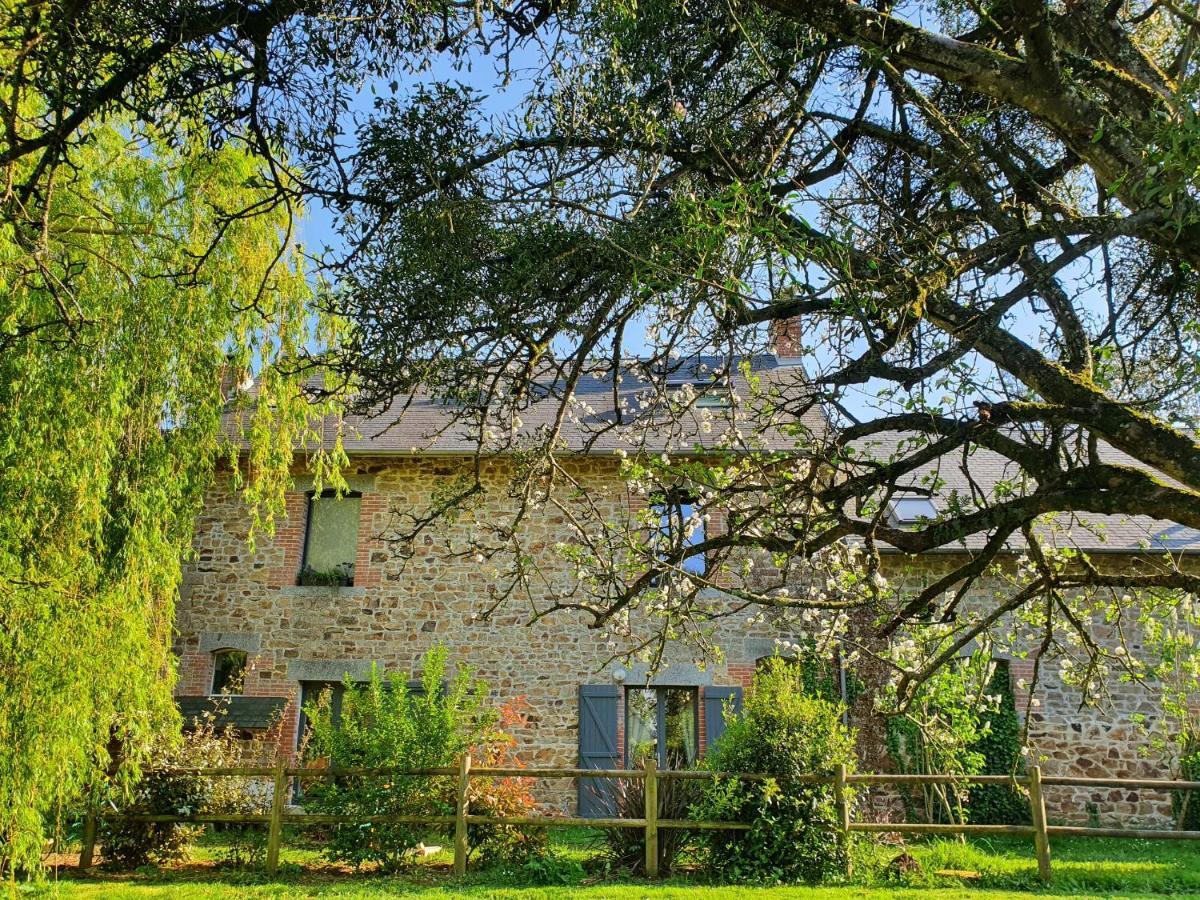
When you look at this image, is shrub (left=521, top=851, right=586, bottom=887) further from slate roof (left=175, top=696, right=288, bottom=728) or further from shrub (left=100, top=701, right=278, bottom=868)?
slate roof (left=175, top=696, right=288, bottom=728)

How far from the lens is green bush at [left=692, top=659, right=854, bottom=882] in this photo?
8453mm

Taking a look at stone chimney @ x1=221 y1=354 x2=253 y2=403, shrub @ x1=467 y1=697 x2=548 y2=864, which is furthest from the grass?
stone chimney @ x1=221 y1=354 x2=253 y2=403

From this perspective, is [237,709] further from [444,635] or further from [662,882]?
[662,882]

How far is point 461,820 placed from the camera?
8.77m

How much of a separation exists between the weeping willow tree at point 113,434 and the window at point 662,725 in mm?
4962

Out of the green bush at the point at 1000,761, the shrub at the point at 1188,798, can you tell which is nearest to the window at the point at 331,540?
the green bush at the point at 1000,761

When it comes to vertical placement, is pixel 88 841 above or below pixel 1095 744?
below

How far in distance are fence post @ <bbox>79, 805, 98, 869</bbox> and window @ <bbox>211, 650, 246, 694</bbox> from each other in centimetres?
326

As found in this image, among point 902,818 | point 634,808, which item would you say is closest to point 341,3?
point 634,808

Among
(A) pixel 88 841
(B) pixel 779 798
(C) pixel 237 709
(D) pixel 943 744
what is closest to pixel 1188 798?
(D) pixel 943 744

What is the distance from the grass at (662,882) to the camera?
770 cm

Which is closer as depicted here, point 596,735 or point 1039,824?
point 1039,824

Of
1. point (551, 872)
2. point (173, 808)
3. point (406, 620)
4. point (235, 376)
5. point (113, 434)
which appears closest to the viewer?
point (113, 434)

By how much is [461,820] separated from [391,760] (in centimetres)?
89
